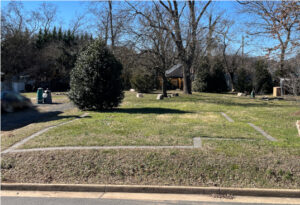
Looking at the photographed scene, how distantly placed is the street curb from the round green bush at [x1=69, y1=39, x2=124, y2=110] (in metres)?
7.65

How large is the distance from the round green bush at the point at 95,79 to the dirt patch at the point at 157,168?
6.72 m

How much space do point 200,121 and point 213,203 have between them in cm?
563

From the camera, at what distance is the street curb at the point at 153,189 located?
5039mm

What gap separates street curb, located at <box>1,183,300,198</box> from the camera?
504 centimetres

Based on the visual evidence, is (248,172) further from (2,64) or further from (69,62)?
(69,62)

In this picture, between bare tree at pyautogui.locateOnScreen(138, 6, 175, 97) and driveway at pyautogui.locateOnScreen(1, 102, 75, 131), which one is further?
bare tree at pyautogui.locateOnScreen(138, 6, 175, 97)

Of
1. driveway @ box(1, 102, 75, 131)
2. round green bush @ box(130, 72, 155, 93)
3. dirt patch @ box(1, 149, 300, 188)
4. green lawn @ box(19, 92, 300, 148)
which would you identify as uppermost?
round green bush @ box(130, 72, 155, 93)

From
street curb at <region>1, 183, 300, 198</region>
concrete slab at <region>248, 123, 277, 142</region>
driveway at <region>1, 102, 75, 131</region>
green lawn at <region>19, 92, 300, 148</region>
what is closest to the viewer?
driveway at <region>1, 102, 75, 131</region>

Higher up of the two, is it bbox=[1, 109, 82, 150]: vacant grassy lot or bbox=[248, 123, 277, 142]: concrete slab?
bbox=[1, 109, 82, 150]: vacant grassy lot

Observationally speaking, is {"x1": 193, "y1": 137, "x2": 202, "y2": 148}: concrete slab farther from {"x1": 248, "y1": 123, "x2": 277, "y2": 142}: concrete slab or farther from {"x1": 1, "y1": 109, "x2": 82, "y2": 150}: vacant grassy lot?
{"x1": 1, "y1": 109, "x2": 82, "y2": 150}: vacant grassy lot

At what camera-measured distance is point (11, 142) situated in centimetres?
747

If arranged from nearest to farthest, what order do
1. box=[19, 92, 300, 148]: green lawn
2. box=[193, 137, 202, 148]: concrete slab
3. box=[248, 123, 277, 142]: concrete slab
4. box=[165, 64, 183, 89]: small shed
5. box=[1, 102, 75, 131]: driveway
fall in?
1. box=[1, 102, 75, 131]: driveway
2. box=[193, 137, 202, 148]: concrete slab
3. box=[19, 92, 300, 148]: green lawn
4. box=[248, 123, 277, 142]: concrete slab
5. box=[165, 64, 183, 89]: small shed

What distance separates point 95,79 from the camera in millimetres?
12758

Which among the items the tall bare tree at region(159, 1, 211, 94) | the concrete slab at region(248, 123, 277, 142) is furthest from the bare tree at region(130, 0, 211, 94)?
the concrete slab at region(248, 123, 277, 142)
